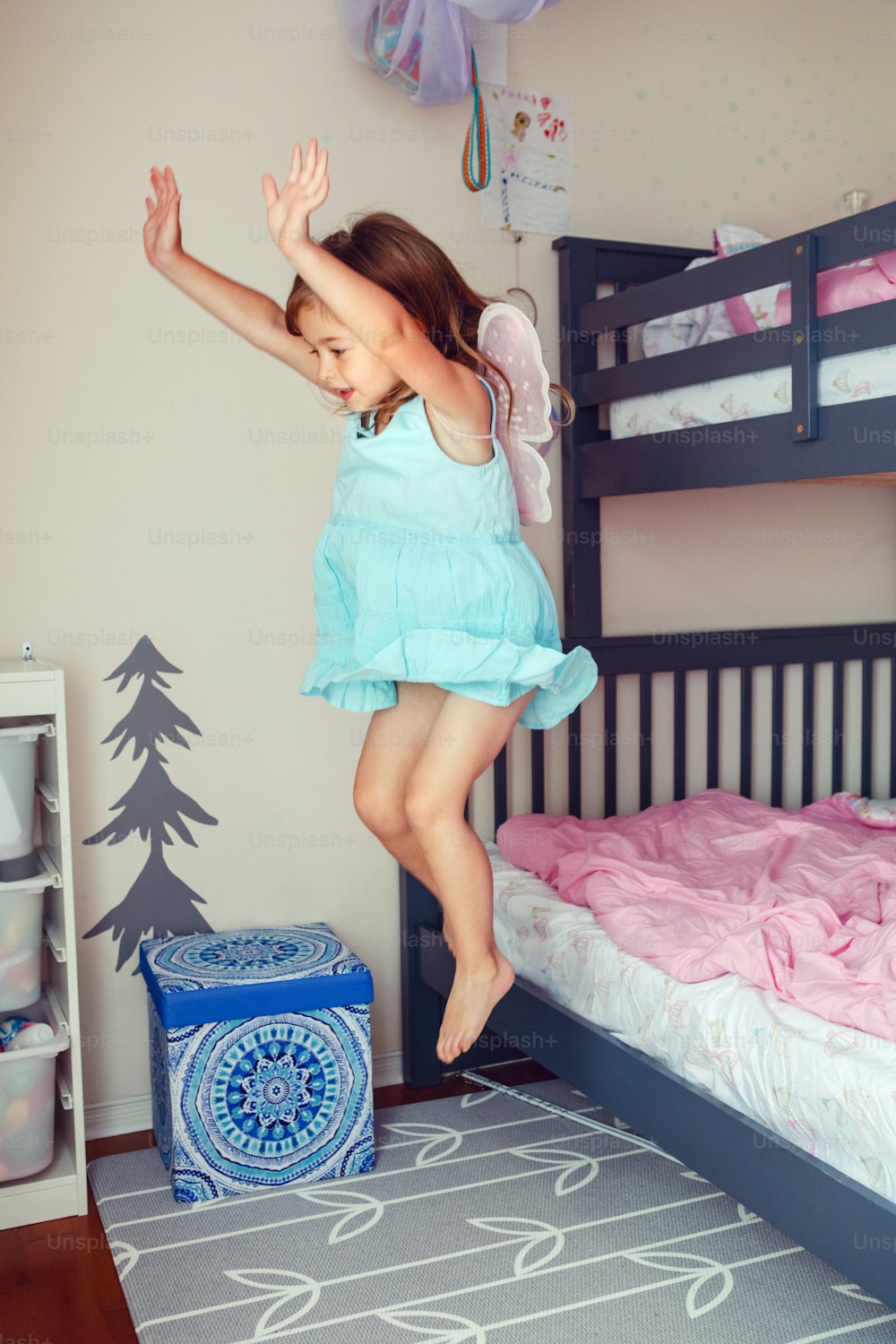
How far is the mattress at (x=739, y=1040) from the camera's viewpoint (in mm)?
1411

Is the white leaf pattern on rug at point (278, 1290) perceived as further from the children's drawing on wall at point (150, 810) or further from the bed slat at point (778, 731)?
the bed slat at point (778, 731)

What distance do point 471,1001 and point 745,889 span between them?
22.8 inches

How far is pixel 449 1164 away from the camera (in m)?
2.18

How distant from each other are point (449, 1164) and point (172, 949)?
0.62 meters

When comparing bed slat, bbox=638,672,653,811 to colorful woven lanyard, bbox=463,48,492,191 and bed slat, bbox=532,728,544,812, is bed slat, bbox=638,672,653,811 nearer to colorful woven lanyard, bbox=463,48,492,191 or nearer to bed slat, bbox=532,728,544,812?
bed slat, bbox=532,728,544,812

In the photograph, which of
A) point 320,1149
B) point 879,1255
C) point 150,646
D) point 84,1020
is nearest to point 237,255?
point 150,646

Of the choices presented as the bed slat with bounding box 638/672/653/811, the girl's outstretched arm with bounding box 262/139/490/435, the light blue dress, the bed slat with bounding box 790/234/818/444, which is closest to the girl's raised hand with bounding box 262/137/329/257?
the girl's outstretched arm with bounding box 262/139/490/435

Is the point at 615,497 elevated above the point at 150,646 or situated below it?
above

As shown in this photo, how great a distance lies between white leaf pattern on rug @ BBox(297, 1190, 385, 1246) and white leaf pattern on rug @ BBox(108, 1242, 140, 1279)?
29 centimetres

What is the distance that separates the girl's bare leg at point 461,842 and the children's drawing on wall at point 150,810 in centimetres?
73

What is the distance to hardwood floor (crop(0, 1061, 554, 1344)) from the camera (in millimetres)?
1710

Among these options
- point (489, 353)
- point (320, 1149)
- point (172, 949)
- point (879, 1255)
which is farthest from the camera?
point (172, 949)

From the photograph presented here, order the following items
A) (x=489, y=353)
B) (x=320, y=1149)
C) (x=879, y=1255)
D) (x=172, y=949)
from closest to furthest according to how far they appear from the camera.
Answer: (x=879, y=1255) < (x=489, y=353) < (x=320, y=1149) < (x=172, y=949)

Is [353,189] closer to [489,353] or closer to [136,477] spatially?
[136,477]
